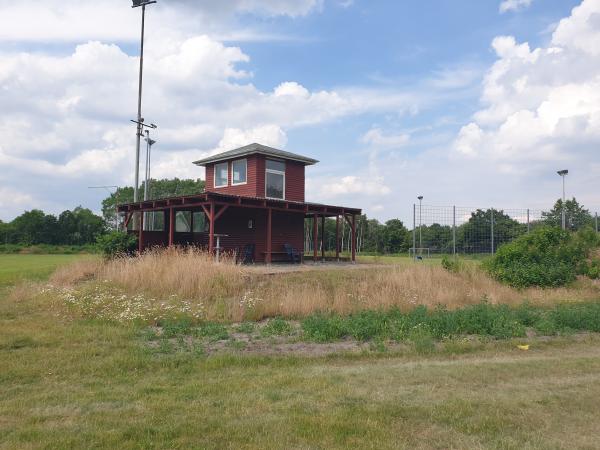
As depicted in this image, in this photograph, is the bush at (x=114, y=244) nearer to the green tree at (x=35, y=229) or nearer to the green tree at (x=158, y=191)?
the green tree at (x=35, y=229)

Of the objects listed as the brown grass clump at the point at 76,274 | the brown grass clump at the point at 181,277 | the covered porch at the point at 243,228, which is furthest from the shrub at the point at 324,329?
the covered porch at the point at 243,228

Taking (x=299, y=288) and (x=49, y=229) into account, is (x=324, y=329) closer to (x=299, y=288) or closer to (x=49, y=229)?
(x=299, y=288)

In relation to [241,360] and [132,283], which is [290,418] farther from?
[132,283]

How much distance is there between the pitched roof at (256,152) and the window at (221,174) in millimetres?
401

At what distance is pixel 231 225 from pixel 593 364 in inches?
660

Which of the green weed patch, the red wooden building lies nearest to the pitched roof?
the red wooden building

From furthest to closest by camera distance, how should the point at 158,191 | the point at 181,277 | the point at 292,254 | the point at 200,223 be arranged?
the point at 158,191 → the point at 200,223 → the point at 292,254 → the point at 181,277

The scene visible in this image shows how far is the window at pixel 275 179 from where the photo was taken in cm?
2159

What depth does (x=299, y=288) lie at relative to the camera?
10930 mm

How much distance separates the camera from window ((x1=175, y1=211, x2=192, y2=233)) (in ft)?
77.5

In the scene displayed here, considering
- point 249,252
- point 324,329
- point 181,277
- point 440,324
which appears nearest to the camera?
point 324,329

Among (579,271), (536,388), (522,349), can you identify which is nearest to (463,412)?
(536,388)

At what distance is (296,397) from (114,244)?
15.3m

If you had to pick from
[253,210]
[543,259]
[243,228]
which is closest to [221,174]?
[253,210]
